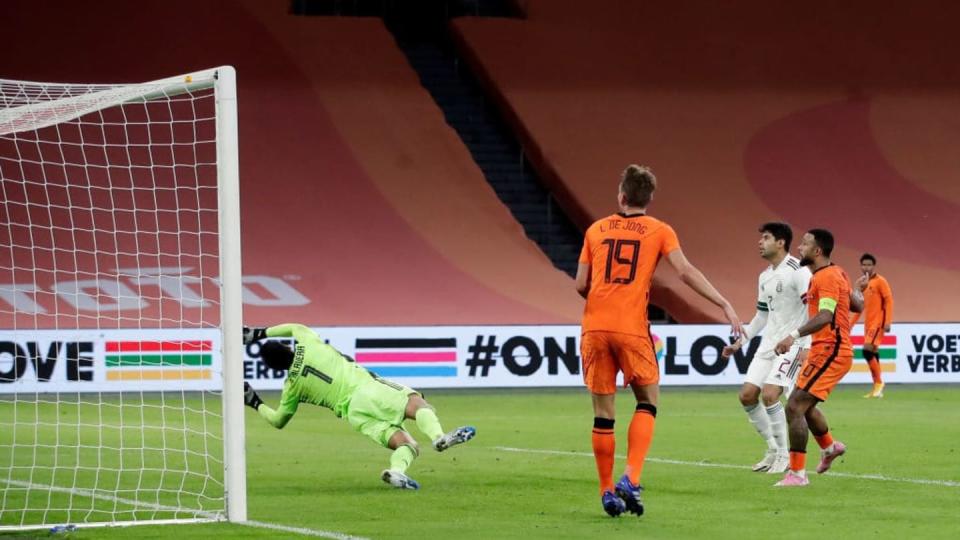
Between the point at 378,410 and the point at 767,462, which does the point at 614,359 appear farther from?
the point at 767,462

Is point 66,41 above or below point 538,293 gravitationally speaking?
above

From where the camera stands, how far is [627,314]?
9922 millimetres

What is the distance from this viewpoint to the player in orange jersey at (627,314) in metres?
9.92

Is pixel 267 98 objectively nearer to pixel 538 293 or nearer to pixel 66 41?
pixel 66 41

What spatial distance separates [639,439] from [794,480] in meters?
2.46

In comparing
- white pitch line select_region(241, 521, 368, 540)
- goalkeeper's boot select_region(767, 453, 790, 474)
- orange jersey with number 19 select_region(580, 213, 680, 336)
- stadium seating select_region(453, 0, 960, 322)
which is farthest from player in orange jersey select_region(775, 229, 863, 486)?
stadium seating select_region(453, 0, 960, 322)

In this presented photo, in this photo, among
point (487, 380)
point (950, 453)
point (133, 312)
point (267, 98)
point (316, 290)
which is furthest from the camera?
point (267, 98)

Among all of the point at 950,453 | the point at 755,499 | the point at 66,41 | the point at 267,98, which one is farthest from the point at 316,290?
the point at 755,499

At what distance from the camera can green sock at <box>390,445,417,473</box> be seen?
11852 mm

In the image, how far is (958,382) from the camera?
85.8 feet

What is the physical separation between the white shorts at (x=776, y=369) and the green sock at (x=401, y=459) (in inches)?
117

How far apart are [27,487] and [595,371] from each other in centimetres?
456

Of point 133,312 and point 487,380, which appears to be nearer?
point 487,380

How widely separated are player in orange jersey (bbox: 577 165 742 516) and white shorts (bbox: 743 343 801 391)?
3.19 m
